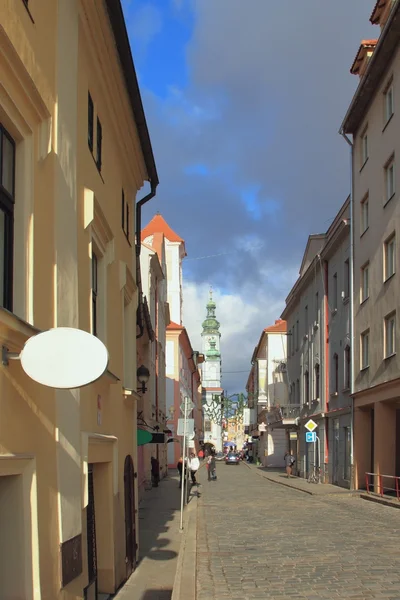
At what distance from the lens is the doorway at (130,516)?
446 inches

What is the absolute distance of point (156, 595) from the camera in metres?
10.1

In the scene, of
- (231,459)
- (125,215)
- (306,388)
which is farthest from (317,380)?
(231,459)

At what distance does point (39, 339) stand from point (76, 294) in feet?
7.48

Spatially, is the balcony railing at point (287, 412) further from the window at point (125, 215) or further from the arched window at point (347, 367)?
the window at point (125, 215)

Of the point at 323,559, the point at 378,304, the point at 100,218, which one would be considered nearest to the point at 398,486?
the point at 378,304

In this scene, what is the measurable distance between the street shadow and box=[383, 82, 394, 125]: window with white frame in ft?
60.0

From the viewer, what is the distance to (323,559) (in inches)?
440

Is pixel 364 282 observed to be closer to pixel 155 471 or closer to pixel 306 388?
pixel 155 471

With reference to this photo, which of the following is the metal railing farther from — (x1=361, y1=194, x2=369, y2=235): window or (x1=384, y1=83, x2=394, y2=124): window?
(x1=384, y1=83, x2=394, y2=124): window

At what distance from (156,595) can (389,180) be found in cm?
1758

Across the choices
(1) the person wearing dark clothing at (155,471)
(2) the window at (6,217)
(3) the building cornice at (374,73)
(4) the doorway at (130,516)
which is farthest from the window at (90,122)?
(1) the person wearing dark clothing at (155,471)

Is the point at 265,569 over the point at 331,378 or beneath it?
beneath

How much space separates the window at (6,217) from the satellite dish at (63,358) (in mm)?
560

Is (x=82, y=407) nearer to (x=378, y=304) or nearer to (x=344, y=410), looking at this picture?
(x=378, y=304)
